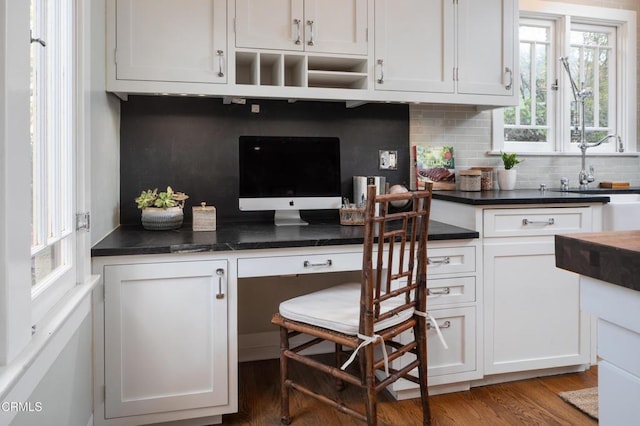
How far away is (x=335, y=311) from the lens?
73.3 inches

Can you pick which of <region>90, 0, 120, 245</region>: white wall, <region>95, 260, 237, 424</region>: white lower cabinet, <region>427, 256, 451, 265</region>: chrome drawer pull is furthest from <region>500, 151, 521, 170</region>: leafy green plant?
<region>90, 0, 120, 245</region>: white wall

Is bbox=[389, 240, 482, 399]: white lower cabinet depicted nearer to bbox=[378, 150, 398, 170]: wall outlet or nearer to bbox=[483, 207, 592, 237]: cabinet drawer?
bbox=[483, 207, 592, 237]: cabinet drawer

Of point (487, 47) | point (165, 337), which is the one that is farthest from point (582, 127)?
point (165, 337)

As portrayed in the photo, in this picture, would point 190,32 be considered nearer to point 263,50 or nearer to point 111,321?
point 263,50

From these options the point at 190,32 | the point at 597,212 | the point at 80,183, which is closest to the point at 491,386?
the point at 597,212

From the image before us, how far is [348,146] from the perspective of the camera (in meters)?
2.83

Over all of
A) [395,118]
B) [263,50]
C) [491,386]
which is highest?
[263,50]

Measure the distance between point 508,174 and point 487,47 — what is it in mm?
788

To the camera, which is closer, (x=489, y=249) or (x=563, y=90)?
(x=489, y=249)

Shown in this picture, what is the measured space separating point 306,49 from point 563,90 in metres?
1.98

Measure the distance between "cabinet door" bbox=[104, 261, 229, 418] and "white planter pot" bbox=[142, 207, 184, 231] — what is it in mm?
419

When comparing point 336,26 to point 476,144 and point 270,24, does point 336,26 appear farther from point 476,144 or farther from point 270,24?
point 476,144

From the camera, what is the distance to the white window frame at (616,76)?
318cm

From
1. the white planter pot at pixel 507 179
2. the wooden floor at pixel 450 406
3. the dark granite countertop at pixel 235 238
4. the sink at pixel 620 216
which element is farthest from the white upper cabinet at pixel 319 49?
the wooden floor at pixel 450 406
